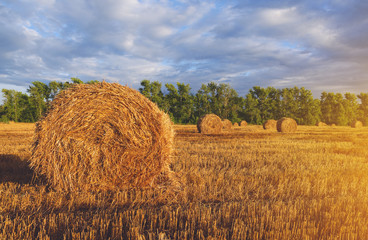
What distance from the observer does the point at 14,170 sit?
20.2 ft

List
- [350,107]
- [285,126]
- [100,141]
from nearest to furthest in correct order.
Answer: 1. [100,141]
2. [285,126]
3. [350,107]

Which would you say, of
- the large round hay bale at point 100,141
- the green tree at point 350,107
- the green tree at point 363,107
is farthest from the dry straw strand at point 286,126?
the green tree at point 363,107

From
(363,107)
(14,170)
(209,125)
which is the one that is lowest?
(14,170)

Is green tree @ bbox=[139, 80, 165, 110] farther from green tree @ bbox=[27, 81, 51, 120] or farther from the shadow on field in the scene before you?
the shadow on field

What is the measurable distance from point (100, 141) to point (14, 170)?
9.58 feet

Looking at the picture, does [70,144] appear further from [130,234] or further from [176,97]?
[176,97]

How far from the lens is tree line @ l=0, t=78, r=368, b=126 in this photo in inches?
1906

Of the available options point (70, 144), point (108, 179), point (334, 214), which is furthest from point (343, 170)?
point (70, 144)

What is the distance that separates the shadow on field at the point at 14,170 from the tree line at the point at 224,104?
3947 cm

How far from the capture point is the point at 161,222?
3.19 metres

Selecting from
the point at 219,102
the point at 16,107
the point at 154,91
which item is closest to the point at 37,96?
the point at 16,107

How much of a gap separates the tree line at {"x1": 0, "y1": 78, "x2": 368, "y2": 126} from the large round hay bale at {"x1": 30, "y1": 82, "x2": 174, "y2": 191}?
136 feet

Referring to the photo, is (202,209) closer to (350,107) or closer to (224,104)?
(224,104)

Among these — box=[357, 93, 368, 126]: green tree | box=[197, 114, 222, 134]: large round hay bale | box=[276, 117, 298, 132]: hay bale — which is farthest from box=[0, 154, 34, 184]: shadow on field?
box=[357, 93, 368, 126]: green tree
